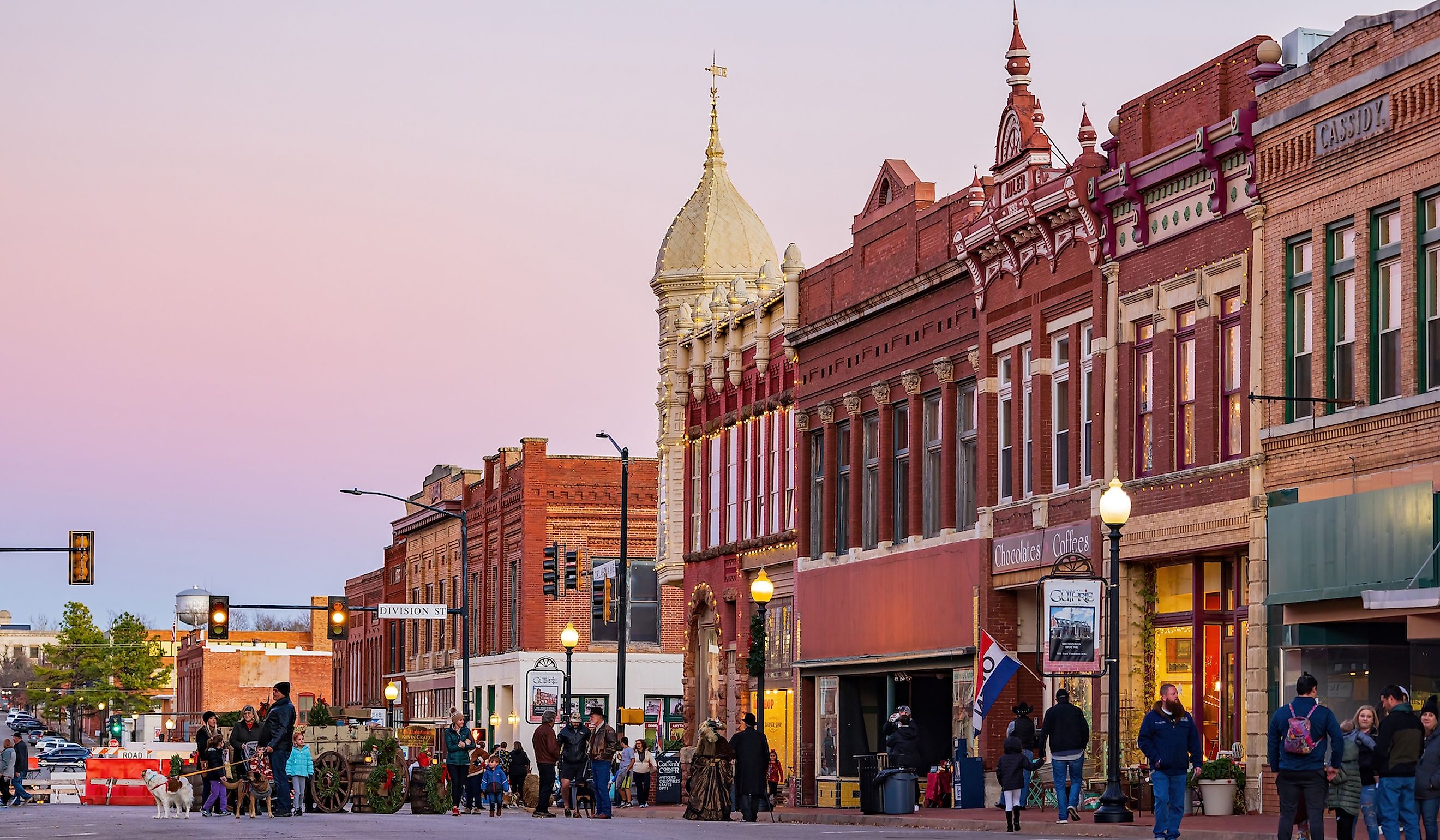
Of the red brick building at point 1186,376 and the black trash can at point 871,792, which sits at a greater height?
the red brick building at point 1186,376

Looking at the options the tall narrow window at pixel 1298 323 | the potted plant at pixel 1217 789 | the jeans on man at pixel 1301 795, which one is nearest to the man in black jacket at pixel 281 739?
the potted plant at pixel 1217 789

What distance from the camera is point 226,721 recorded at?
3659 inches

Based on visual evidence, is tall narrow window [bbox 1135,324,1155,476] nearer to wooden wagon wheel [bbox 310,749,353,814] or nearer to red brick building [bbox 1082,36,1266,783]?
red brick building [bbox 1082,36,1266,783]

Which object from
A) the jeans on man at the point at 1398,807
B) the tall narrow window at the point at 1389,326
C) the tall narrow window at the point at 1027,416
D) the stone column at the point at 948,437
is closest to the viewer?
the jeans on man at the point at 1398,807

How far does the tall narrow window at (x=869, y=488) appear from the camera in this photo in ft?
148

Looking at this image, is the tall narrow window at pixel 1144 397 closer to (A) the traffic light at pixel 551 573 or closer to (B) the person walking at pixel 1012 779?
(B) the person walking at pixel 1012 779

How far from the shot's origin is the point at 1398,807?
21.2 m

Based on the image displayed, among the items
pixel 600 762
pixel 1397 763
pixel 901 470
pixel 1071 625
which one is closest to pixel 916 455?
pixel 901 470

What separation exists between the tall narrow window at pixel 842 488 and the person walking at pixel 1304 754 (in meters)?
25.0

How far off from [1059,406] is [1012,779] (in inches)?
360

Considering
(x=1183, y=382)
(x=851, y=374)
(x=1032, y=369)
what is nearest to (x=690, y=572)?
(x=851, y=374)

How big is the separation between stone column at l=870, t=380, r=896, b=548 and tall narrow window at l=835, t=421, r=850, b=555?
2336 millimetres

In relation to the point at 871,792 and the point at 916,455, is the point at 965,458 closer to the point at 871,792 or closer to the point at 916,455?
the point at 916,455

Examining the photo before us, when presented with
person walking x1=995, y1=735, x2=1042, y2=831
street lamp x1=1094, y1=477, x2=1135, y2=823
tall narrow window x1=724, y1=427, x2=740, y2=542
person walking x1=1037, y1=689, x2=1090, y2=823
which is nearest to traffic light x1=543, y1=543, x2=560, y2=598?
tall narrow window x1=724, y1=427, x2=740, y2=542
